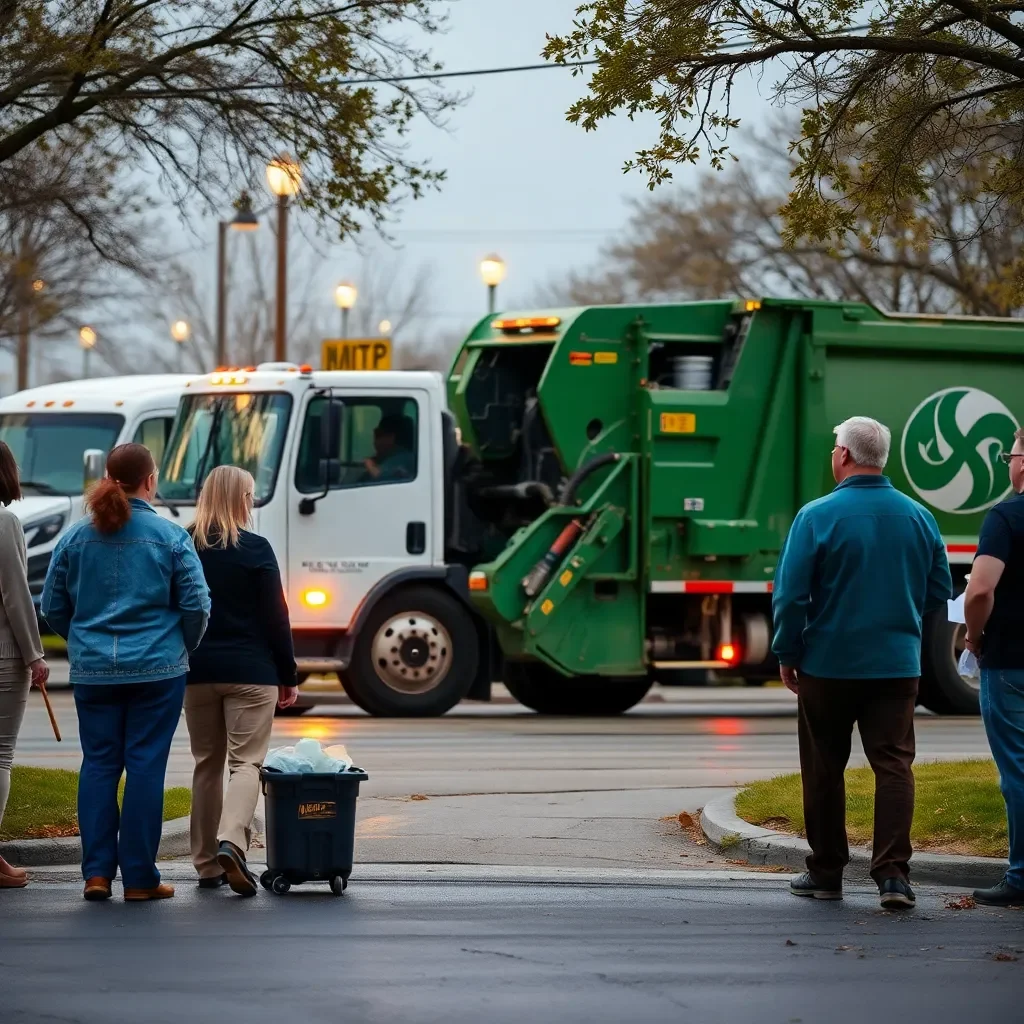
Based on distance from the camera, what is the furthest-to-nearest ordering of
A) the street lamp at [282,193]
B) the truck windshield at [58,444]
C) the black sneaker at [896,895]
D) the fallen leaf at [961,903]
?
1. the truck windshield at [58,444]
2. the street lamp at [282,193]
3. the fallen leaf at [961,903]
4. the black sneaker at [896,895]

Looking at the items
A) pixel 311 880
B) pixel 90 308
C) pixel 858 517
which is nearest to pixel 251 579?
pixel 311 880

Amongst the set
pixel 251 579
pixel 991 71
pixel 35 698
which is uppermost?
pixel 991 71

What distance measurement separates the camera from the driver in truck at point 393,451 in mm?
17500

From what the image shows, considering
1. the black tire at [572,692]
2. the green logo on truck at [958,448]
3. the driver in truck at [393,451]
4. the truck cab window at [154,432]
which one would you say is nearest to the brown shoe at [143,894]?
the driver in truck at [393,451]

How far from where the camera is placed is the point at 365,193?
12.5 metres

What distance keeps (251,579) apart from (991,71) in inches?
189

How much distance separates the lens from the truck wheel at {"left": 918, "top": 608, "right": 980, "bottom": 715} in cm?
1800

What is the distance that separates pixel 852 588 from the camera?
27.1 feet

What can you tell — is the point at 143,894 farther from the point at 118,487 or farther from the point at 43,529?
the point at 43,529

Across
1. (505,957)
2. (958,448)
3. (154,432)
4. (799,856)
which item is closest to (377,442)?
(154,432)

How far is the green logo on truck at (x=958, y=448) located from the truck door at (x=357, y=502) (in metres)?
4.18

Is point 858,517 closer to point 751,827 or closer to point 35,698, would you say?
point 751,827

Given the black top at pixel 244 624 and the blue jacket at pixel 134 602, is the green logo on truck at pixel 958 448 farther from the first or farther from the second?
the blue jacket at pixel 134 602

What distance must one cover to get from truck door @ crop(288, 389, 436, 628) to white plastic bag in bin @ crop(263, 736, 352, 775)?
28.5 ft
